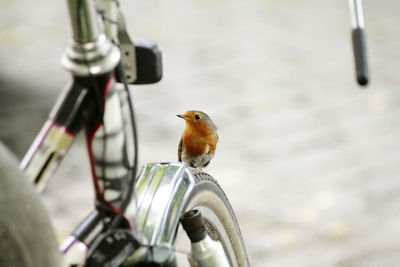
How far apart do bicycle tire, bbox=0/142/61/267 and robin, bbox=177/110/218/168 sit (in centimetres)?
54

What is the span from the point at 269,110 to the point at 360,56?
6.50ft

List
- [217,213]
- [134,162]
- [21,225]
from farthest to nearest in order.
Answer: [217,213] < [134,162] < [21,225]

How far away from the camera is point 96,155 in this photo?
27.2 inches

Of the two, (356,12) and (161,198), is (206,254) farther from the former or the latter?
(356,12)

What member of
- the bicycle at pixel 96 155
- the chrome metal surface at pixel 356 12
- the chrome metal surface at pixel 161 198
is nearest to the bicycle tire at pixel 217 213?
the chrome metal surface at pixel 161 198

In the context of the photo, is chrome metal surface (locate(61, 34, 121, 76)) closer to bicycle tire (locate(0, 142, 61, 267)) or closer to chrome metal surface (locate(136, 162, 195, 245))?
bicycle tire (locate(0, 142, 61, 267))

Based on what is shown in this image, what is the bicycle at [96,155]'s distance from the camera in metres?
0.61

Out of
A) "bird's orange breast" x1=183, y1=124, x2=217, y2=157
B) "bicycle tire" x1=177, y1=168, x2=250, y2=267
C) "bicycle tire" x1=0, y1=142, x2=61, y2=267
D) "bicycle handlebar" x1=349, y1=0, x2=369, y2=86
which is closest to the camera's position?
"bicycle tire" x1=0, y1=142, x2=61, y2=267

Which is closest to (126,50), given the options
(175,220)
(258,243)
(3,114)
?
(175,220)

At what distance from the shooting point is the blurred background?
2.24 metres

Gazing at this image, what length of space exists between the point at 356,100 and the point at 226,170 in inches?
27.2

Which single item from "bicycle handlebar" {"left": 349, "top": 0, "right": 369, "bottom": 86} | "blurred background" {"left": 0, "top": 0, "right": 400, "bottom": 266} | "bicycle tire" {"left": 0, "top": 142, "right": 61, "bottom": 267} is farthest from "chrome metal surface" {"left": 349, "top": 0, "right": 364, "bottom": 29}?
"blurred background" {"left": 0, "top": 0, "right": 400, "bottom": 266}

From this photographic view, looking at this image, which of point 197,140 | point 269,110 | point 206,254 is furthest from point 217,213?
point 269,110

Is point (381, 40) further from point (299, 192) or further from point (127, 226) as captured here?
point (127, 226)
